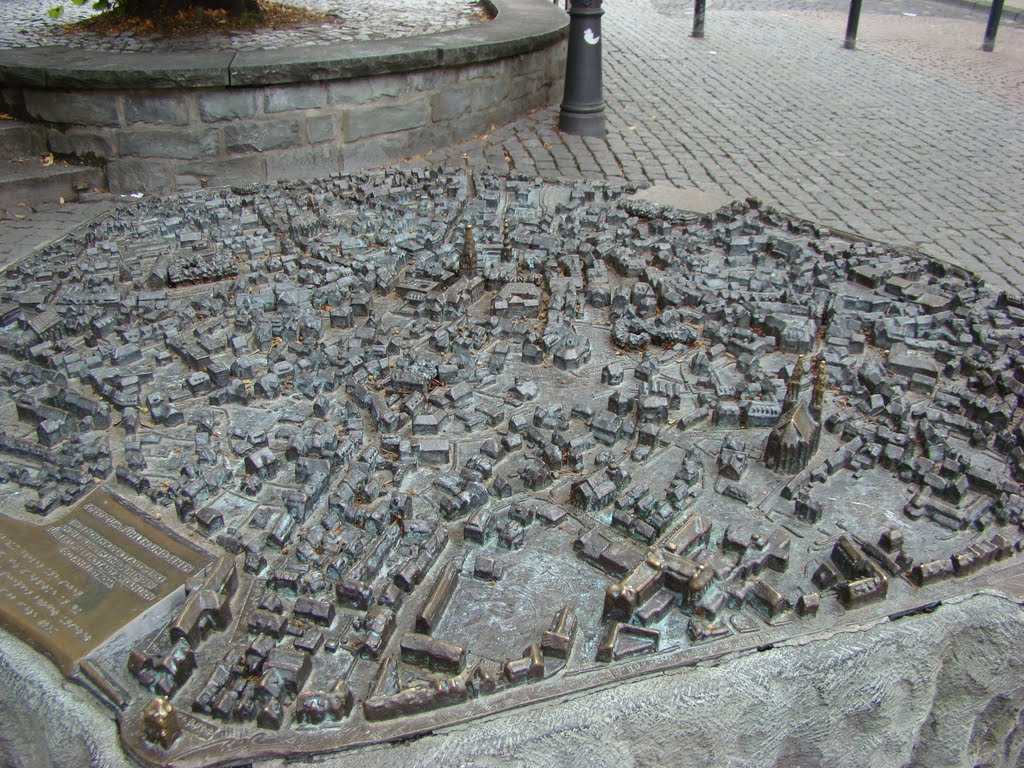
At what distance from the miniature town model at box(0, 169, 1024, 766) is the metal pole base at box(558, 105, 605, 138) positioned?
3083 mm

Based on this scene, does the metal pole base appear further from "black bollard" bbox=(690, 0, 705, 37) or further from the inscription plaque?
the inscription plaque

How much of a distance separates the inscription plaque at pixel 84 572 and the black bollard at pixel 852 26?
41.7 feet

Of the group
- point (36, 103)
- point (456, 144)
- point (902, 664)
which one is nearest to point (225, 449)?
point (902, 664)

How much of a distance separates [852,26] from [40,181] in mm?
11311

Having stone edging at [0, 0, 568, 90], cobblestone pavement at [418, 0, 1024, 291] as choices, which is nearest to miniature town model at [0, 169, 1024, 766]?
stone edging at [0, 0, 568, 90]

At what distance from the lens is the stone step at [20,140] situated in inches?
258

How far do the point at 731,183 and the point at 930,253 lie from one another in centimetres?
190

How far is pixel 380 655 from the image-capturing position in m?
2.70

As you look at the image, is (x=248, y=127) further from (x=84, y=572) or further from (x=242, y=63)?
(x=84, y=572)

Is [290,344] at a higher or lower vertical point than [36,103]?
lower

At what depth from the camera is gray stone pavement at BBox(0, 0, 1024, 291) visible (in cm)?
684

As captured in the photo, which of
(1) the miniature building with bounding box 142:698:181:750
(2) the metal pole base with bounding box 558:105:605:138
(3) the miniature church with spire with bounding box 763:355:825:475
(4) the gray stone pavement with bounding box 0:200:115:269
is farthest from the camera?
(2) the metal pole base with bounding box 558:105:605:138

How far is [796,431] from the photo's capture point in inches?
138

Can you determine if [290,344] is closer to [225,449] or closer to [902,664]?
[225,449]
